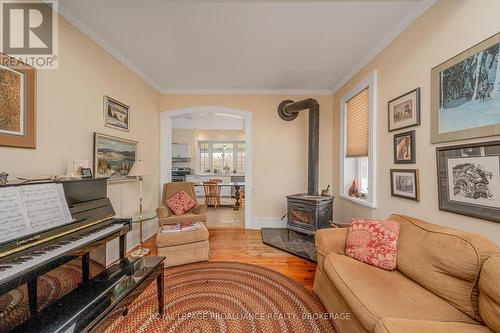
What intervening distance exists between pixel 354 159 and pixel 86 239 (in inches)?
148

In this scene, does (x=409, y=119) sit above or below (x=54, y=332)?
above

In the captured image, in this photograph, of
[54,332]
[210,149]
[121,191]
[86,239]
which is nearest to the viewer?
[54,332]

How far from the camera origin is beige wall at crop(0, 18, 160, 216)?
1.80 metres

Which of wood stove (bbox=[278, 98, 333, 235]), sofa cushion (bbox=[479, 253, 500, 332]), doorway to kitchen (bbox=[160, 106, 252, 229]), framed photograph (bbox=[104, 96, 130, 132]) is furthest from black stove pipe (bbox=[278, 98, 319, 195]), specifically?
doorway to kitchen (bbox=[160, 106, 252, 229])

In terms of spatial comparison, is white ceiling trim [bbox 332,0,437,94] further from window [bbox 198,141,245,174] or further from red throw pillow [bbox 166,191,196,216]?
window [bbox 198,141,245,174]

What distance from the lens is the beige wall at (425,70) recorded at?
4.77ft

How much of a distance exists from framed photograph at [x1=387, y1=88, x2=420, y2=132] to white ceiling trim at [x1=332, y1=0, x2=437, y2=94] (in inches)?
28.3

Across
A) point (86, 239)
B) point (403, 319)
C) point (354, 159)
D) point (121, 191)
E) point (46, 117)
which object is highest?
point (46, 117)

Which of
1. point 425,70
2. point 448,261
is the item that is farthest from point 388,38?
point 448,261

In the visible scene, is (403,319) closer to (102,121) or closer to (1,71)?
(1,71)

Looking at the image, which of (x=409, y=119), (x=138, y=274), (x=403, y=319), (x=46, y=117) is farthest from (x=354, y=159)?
(x=46, y=117)

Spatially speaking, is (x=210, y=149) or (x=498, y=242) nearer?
(x=498, y=242)

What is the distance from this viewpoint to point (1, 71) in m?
1.52

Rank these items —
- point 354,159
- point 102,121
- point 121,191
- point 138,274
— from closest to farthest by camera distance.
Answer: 1. point 138,274
2. point 102,121
3. point 121,191
4. point 354,159
